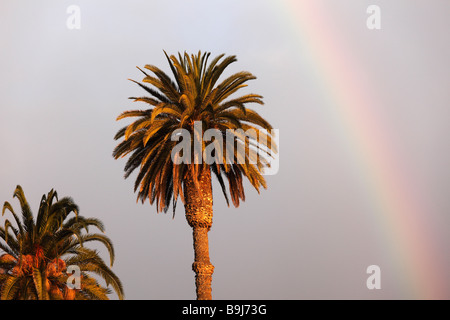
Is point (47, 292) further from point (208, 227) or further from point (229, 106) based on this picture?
point (229, 106)

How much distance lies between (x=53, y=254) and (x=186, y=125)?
10.9 m

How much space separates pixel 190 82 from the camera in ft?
134

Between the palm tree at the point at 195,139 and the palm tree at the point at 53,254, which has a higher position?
the palm tree at the point at 195,139

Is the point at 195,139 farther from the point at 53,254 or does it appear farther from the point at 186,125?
the point at 53,254

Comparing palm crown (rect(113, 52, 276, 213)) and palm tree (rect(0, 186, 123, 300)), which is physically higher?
palm crown (rect(113, 52, 276, 213))

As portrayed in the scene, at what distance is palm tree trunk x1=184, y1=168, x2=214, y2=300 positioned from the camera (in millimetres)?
40438

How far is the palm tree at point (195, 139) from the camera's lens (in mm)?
39812

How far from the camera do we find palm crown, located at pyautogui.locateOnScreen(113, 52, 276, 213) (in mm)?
39906

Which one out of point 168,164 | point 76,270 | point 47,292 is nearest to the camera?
point 47,292

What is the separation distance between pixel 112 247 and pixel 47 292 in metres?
4.75

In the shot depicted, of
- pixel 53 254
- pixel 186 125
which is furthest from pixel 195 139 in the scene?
pixel 53 254

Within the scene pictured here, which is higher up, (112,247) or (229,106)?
(229,106)

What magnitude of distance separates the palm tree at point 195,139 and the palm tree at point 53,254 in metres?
5.04
